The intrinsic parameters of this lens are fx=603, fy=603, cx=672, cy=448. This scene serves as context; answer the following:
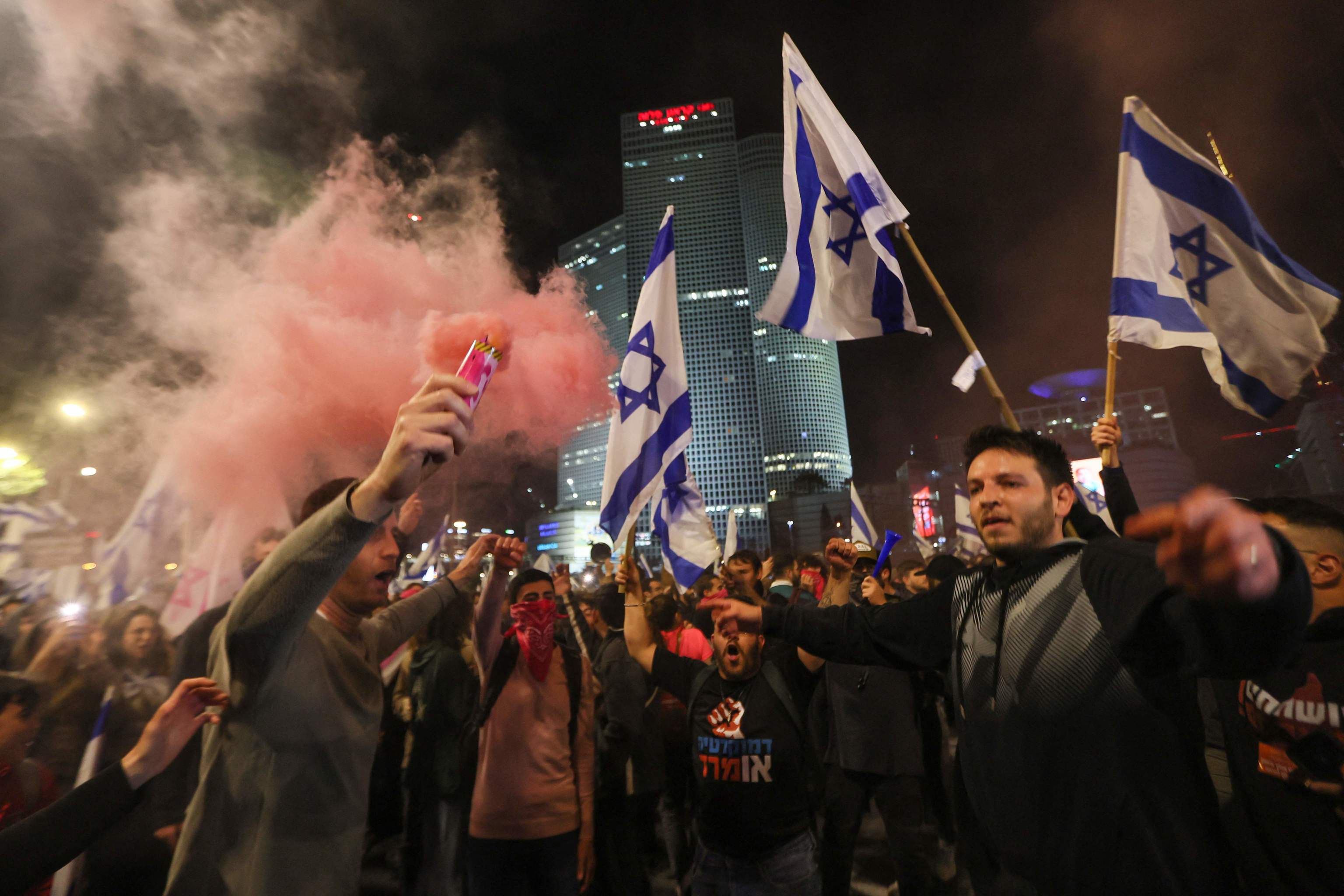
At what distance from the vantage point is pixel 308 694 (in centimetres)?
211

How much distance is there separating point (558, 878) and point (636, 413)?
11.5 ft

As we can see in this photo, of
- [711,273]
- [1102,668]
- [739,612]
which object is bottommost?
[1102,668]

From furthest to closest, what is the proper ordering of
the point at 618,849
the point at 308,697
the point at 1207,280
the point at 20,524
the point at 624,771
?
1. the point at 20,524
2. the point at 624,771
3. the point at 618,849
4. the point at 1207,280
5. the point at 308,697

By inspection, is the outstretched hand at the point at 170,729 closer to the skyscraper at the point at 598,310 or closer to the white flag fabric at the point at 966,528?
the white flag fabric at the point at 966,528

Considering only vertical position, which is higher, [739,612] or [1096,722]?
[739,612]

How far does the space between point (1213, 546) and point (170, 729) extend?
301cm

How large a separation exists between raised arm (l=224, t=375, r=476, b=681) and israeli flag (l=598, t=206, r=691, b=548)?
3619 millimetres

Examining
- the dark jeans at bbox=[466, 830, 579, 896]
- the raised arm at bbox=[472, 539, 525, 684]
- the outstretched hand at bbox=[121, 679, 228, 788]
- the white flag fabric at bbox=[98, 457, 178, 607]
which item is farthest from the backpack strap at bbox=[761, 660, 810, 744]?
the white flag fabric at bbox=[98, 457, 178, 607]

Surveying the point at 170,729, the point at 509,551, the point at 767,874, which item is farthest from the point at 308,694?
the point at 767,874

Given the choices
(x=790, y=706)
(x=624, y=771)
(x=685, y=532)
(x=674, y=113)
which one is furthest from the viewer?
(x=674, y=113)

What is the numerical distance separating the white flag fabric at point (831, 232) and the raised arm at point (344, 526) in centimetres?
364

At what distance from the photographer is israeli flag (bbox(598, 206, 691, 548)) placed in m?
5.33

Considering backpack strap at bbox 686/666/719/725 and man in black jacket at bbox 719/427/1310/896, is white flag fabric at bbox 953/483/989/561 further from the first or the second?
man in black jacket at bbox 719/427/1310/896

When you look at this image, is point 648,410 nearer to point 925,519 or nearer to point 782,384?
point 925,519
